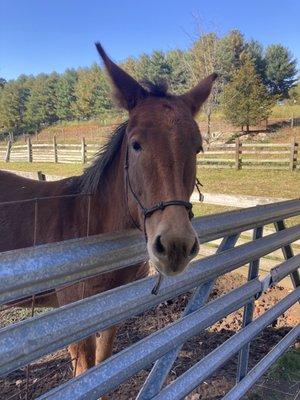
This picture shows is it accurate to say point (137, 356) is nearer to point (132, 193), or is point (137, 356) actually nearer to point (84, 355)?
Result: point (132, 193)

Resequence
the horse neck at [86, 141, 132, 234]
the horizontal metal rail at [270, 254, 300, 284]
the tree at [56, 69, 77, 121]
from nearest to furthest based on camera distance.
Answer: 1. the horse neck at [86, 141, 132, 234]
2. the horizontal metal rail at [270, 254, 300, 284]
3. the tree at [56, 69, 77, 121]

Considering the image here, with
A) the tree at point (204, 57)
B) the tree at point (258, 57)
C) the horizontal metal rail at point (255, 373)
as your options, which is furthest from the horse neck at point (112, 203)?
the tree at point (258, 57)

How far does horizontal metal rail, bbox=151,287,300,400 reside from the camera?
1.78m

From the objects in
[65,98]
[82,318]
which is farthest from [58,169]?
[65,98]

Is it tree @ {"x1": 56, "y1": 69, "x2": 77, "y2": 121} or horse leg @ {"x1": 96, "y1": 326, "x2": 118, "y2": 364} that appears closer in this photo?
horse leg @ {"x1": 96, "y1": 326, "x2": 118, "y2": 364}

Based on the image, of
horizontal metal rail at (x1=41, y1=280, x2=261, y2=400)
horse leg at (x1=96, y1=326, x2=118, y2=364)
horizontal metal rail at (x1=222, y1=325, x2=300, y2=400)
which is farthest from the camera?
horse leg at (x1=96, y1=326, x2=118, y2=364)

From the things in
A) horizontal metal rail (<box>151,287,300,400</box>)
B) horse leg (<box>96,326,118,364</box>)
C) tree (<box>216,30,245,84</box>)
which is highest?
tree (<box>216,30,245,84</box>)

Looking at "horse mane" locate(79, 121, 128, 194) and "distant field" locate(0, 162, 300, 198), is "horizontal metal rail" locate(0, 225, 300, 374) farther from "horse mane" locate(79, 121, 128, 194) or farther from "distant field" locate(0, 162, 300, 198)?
"distant field" locate(0, 162, 300, 198)

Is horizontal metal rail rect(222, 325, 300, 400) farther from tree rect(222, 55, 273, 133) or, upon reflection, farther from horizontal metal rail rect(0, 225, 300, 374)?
tree rect(222, 55, 273, 133)

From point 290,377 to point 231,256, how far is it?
1.45 m

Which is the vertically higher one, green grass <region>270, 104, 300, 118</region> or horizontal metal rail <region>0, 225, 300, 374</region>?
green grass <region>270, 104, 300, 118</region>

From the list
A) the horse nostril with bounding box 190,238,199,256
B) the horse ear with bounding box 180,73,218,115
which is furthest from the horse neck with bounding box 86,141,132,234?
the horse nostril with bounding box 190,238,199,256

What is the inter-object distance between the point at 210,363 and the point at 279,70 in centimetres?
4308

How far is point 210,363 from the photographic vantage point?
204cm
